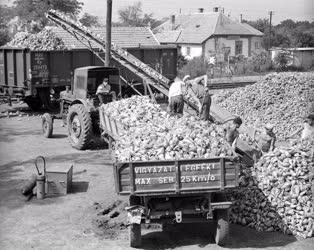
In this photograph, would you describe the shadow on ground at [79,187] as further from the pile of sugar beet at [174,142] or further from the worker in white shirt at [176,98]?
the worker in white shirt at [176,98]

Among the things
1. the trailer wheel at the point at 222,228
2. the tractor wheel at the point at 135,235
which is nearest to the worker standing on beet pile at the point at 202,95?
the trailer wheel at the point at 222,228

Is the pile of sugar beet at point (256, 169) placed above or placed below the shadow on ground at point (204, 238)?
above

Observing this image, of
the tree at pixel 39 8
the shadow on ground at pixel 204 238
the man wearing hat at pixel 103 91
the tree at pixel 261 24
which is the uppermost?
the tree at pixel 261 24

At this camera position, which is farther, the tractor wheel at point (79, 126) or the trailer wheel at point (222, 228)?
the tractor wheel at point (79, 126)

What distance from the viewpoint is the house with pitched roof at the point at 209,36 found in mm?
59344

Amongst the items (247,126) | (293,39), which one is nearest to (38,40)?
(247,126)

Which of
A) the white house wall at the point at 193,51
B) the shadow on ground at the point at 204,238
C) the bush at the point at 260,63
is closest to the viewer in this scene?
the shadow on ground at the point at 204,238

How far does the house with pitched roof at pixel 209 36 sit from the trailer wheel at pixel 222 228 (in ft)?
161

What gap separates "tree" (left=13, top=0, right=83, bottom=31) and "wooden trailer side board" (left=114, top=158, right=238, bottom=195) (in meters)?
42.2

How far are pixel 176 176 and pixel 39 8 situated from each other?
145ft

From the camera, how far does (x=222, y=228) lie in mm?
7949

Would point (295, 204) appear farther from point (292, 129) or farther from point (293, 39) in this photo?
point (293, 39)

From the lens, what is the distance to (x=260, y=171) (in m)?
9.35

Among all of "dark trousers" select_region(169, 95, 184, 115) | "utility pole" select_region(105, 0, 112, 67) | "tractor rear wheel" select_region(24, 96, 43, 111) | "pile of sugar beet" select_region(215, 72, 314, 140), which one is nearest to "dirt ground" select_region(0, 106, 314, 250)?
"dark trousers" select_region(169, 95, 184, 115)
